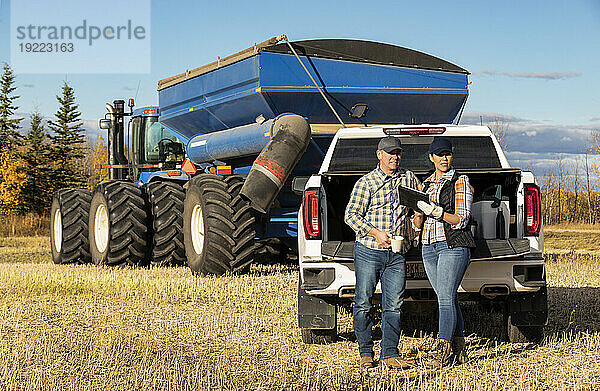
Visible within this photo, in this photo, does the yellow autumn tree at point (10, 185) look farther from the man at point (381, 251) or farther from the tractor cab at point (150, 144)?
the man at point (381, 251)

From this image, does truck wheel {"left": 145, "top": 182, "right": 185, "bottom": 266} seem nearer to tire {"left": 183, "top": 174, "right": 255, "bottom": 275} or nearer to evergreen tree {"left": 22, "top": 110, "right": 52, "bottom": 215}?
tire {"left": 183, "top": 174, "right": 255, "bottom": 275}

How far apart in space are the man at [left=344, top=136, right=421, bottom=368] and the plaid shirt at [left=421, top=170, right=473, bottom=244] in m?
0.19

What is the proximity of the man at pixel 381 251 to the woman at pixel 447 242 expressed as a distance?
9.1 inches

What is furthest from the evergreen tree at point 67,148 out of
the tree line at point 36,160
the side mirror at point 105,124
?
the side mirror at point 105,124

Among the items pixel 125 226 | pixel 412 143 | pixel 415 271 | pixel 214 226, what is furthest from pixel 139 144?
pixel 415 271

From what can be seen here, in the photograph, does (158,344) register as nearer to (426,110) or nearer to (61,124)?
(426,110)

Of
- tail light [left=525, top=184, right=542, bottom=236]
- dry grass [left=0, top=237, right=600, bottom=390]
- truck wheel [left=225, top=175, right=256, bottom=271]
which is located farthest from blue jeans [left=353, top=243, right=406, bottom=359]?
truck wheel [left=225, top=175, right=256, bottom=271]

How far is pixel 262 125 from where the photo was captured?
1170 centimetres

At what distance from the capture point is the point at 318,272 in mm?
7047

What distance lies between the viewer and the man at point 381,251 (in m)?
6.60

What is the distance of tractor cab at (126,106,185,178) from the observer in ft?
53.9

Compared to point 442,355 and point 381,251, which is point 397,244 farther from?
point 442,355

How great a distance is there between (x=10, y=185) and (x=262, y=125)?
38.6 meters

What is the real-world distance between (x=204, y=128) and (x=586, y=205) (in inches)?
1628
